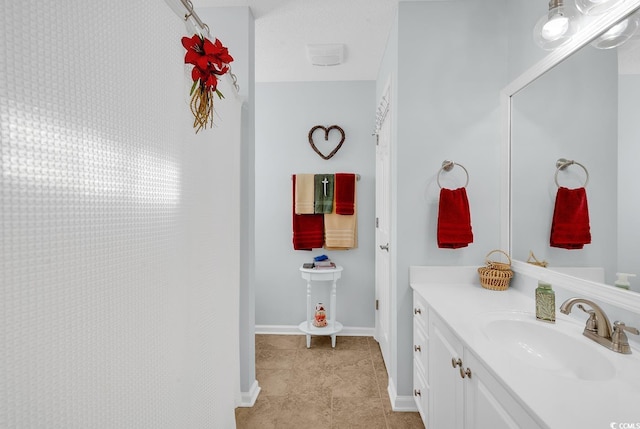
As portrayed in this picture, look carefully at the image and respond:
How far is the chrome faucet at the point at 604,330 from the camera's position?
101cm

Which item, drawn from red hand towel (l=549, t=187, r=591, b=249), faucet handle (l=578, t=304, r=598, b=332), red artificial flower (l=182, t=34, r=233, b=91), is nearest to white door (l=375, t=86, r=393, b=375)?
red hand towel (l=549, t=187, r=591, b=249)

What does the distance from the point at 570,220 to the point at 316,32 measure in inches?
77.7

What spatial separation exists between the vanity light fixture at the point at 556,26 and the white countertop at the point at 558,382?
114 centimetres

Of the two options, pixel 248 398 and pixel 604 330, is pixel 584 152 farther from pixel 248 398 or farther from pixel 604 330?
pixel 248 398

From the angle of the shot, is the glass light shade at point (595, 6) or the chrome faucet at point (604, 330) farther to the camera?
the glass light shade at point (595, 6)

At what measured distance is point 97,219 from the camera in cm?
68

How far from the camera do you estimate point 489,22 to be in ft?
6.14

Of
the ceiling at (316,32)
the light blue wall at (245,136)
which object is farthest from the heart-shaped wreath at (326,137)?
the light blue wall at (245,136)

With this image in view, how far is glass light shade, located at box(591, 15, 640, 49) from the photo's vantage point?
42.8 inches

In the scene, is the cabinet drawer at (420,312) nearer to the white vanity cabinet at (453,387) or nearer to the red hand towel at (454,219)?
the white vanity cabinet at (453,387)

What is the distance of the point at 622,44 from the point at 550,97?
1.31 ft

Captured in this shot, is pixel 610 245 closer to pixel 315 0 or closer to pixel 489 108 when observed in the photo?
pixel 489 108

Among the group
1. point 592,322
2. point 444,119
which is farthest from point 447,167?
point 592,322

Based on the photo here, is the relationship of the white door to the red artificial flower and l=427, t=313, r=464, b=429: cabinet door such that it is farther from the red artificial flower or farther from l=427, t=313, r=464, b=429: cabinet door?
the red artificial flower
